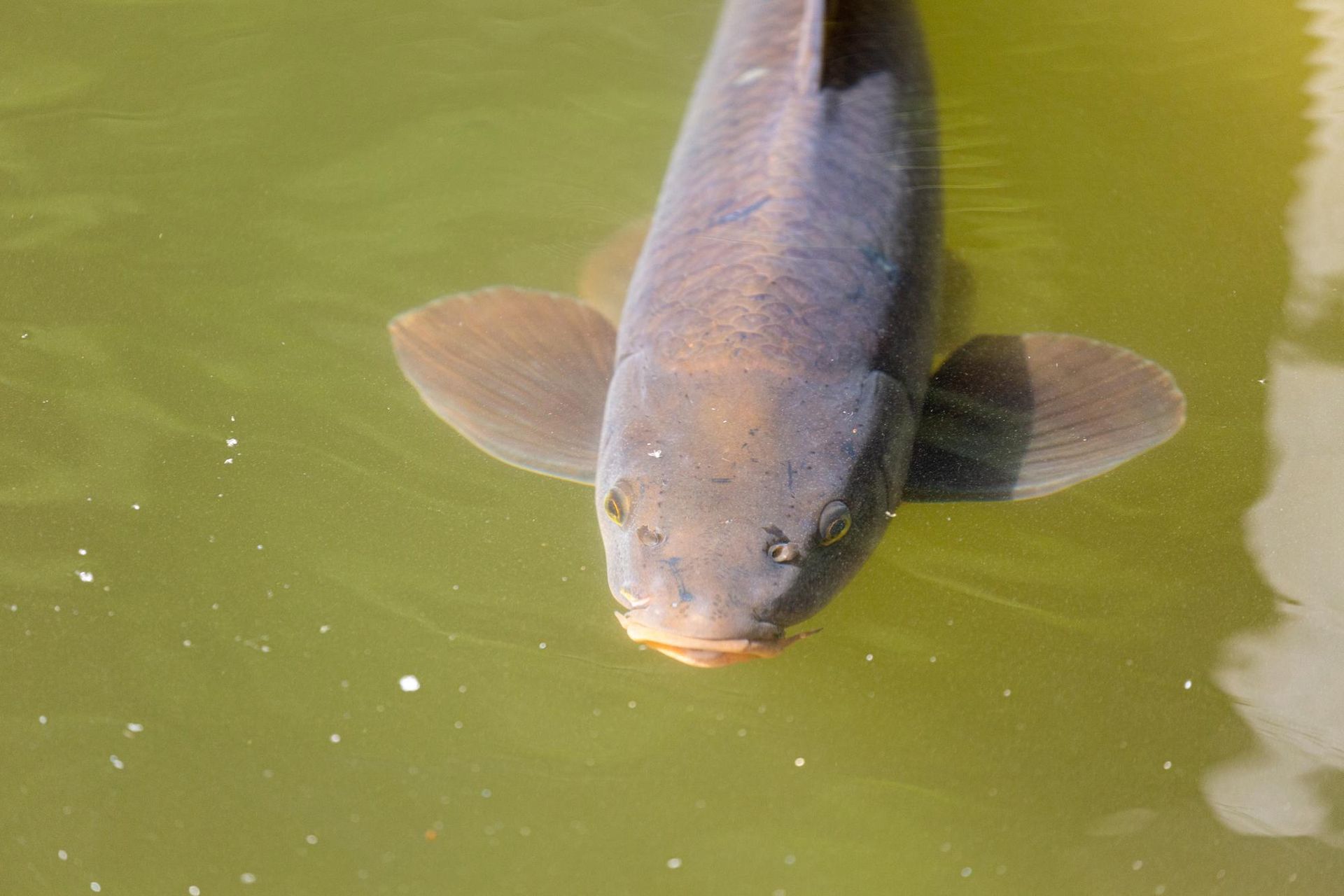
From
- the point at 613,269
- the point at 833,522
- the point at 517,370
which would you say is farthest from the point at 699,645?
the point at 613,269

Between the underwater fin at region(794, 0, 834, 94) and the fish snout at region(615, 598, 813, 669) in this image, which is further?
the underwater fin at region(794, 0, 834, 94)

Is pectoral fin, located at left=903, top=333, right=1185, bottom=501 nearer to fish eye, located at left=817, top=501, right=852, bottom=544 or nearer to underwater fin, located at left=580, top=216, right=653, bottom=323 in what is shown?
fish eye, located at left=817, top=501, right=852, bottom=544

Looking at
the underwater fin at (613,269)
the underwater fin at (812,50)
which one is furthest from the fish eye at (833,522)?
the underwater fin at (812,50)

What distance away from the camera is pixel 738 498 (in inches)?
105

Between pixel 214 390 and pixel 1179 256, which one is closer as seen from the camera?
pixel 214 390

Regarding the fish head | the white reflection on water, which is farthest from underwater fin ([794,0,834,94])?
the white reflection on water

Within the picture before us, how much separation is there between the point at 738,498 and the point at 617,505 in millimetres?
332

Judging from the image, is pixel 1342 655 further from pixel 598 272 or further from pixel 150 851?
pixel 150 851

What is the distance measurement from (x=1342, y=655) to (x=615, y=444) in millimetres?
2344

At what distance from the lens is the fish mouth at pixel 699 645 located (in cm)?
251

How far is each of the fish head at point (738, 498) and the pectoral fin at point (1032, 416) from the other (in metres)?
0.24

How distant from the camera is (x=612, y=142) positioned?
181 inches

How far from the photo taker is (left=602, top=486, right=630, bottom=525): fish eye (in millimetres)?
2758

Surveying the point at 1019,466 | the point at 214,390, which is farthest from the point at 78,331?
the point at 1019,466
